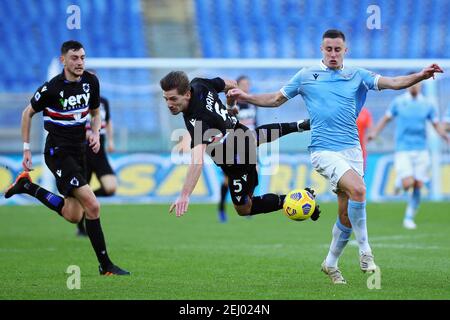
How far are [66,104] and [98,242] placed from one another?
62.3 inches

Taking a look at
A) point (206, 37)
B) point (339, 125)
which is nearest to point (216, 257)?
point (339, 125)

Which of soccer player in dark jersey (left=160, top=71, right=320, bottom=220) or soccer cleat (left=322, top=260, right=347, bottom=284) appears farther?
soccer cleat (left=322, top=260, right=347, bottom=284)

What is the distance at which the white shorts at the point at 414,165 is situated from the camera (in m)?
16.1

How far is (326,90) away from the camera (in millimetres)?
8664

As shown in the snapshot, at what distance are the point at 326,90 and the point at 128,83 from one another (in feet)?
46.6

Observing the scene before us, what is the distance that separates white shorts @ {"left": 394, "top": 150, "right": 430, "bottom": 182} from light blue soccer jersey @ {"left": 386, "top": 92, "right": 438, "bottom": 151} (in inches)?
4.4

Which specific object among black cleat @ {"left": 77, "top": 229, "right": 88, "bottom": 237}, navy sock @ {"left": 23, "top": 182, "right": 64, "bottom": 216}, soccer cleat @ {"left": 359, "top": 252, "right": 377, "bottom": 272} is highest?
navy sock @ {"left": 23, "top": 182, "right": 64, "bottom": 216}

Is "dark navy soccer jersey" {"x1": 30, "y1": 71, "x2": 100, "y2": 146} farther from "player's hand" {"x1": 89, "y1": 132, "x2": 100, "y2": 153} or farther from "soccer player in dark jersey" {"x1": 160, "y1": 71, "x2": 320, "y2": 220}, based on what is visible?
"soccer player in dark jersey" {"x1": 160, "y1": 71, "x2": 320, "y2": 220}

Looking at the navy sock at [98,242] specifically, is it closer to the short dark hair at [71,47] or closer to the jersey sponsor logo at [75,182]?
the jersey sponsor logo at [75,182]

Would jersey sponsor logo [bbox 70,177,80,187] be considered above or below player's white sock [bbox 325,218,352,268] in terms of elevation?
above

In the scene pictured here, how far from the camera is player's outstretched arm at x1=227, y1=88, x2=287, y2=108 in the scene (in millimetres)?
8961

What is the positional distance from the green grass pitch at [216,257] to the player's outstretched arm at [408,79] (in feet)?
6.27

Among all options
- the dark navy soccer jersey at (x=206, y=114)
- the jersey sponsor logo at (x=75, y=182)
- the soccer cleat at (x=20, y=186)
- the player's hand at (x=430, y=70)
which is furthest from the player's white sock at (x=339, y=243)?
the soccer cleat at (x=20, y=186)

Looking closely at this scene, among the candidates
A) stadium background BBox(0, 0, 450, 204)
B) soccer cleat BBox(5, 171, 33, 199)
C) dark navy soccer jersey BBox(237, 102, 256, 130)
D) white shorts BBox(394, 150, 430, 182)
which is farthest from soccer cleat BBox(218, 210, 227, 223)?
soccer cleat BBox(5, 171, 33, 199)
